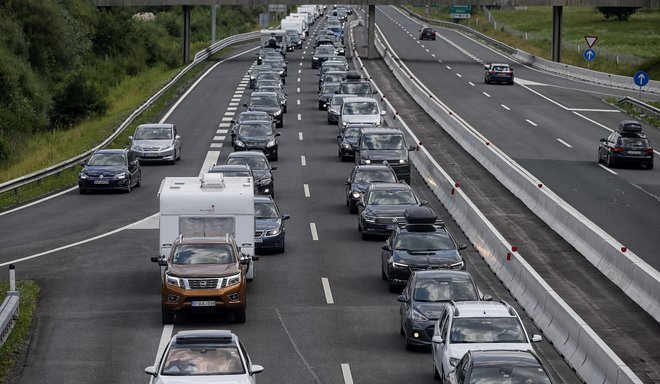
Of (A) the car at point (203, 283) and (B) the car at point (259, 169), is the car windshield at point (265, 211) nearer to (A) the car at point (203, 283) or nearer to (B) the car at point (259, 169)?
(B) the car at point (259, 169)

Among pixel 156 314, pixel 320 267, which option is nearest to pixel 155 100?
pixel 320 267

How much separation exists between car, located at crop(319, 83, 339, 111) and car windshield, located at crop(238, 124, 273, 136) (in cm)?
1593

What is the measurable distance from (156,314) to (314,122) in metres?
38.5

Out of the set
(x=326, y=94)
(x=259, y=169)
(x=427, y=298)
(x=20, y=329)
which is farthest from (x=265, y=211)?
(x=326, y=94)

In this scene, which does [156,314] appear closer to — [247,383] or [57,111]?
[247,383]

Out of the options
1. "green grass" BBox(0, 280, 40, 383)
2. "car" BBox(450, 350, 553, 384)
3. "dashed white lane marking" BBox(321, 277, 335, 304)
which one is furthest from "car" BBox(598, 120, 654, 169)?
"car" BBox(450, 350, 553, 384)

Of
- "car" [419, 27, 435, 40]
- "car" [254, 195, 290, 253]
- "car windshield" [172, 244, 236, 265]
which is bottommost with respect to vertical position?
"car" [254, 195, 290, 253]

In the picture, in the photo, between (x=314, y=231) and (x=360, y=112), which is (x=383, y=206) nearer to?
(x=314, y=231)

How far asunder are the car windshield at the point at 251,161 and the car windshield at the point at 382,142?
5.12 metres

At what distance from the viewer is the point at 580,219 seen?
3350cm

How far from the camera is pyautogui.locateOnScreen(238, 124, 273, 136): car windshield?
2045 inches

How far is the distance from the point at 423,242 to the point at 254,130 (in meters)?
23.7

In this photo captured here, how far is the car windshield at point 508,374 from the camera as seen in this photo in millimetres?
17109

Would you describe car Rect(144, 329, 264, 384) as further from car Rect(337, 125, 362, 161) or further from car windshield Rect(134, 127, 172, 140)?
car windshield Rect(134, 127, 172, 140)
